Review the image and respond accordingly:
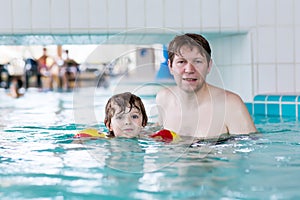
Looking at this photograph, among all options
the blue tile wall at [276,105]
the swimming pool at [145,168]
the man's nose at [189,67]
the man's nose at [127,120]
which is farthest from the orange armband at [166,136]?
the blue tile wall at [276,105]

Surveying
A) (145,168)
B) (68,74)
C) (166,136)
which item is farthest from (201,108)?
(68,74)

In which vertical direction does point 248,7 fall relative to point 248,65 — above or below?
above

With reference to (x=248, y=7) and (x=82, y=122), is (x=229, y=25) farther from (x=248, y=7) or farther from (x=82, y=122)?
(x=82, y=122)

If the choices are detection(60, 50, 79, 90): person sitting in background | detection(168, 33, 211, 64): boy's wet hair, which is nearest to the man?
detection(168, 33, 211, 64): boy's wet hair

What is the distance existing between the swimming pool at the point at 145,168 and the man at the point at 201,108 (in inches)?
4.7

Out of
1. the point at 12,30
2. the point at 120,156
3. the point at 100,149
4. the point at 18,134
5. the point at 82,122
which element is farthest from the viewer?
the point at 12,30

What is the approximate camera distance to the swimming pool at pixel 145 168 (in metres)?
1.57

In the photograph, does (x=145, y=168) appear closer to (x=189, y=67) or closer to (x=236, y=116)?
(x=189, y=67)

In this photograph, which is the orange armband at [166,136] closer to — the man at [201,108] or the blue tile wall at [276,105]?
the man at [201,108]

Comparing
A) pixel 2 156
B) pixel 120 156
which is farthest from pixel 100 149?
pixel 2 156

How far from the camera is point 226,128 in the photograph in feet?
9.34

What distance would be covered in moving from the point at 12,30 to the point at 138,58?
237 centimetres

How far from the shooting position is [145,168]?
1.99 m

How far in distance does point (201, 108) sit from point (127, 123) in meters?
0.41
